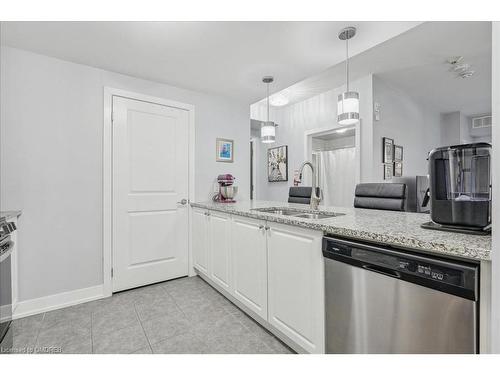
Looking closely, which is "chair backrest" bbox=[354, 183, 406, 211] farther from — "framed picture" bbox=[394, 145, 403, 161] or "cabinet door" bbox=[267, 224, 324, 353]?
"framed picture" bbox=[394, 145, 403, 161]

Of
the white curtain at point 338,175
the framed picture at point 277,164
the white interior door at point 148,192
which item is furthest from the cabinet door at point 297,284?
the framed picture at point 277,164

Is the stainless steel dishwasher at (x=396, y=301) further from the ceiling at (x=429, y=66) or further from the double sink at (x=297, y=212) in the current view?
the ceiling at (x=429, y=66)

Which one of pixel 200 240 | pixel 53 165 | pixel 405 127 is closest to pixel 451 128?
pixel 405 127

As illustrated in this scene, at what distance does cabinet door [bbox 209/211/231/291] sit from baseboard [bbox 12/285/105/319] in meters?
1.10

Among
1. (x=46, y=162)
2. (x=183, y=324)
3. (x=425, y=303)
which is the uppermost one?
(x=46, y=162)

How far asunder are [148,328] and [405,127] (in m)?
4.33

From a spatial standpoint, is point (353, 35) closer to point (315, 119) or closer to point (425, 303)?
point (425, 303)

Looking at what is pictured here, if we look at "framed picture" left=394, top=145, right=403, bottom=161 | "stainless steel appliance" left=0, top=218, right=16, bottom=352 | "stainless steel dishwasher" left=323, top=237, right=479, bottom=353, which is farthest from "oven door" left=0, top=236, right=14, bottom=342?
"framed picture" left=394, top=145, right=403, bottom=161

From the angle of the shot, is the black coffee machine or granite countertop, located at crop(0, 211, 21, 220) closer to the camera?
the black coffee machine

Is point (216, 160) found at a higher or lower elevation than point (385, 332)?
higher

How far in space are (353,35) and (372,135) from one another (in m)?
1.64

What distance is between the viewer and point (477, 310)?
81 cm

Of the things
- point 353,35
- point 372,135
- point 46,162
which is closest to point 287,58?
point 353,35

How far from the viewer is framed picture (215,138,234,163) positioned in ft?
10.5
